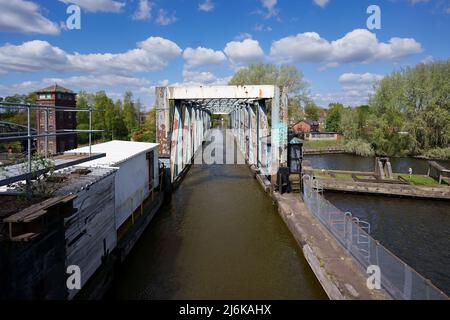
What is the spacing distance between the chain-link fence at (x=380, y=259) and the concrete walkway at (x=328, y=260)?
19 centimetres

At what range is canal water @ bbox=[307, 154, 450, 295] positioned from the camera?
9.73 metres

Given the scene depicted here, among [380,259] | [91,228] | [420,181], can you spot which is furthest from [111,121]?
[380,259]

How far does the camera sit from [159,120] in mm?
14641

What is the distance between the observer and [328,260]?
24.6 ft

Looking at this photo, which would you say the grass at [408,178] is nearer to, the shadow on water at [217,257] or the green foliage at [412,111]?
the shadow on water at [217,257]

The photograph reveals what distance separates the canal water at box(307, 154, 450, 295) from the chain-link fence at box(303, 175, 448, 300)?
2.80 m

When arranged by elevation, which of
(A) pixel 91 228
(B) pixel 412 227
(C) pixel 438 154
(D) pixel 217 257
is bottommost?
(B) pixel 412 227

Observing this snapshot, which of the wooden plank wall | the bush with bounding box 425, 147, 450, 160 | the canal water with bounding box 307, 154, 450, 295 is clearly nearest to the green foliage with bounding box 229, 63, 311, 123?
the bush with bounding box 425, 147, 450, 160

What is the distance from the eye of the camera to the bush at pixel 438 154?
36312mm

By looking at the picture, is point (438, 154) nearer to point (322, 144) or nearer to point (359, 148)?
point (359, 148)

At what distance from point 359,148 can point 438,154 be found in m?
8.65

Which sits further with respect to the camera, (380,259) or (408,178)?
(408,178)

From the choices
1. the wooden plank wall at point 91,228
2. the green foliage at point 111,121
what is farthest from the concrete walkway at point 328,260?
the green foliage at point 111,121
